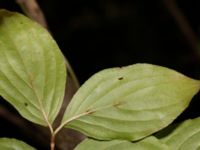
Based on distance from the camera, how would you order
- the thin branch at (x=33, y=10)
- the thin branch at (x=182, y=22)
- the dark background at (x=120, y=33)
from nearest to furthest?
1. the thin branch at (x=33, y=10)
2. the thin branch at (x=182, y=22)
3. the dark background at (x=120, y=33)

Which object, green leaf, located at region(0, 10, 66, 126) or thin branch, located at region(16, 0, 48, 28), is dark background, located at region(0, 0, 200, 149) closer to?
thin branch, located at region(16, 0, 48, 28)

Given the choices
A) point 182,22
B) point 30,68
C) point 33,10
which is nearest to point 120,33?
point 182,22

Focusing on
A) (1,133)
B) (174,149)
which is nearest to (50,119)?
(174,149)

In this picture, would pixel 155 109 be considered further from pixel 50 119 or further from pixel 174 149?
pixel 50 119

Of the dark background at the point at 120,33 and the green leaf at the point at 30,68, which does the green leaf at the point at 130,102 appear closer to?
the green leaf at the point at 30,68

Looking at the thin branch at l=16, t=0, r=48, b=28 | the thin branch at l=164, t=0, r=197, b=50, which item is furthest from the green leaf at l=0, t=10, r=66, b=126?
the thin branch at l=164, t=0, r=197, b=50

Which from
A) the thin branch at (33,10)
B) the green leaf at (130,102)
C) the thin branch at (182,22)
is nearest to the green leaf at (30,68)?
the green leaf at (130,102)

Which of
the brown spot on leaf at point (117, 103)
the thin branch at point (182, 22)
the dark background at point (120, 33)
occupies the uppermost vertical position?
the brown spot on leaf at point (117, 103)
